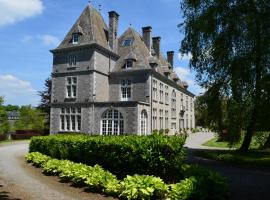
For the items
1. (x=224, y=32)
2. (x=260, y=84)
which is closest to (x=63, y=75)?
(x=224, y=32)

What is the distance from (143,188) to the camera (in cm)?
937

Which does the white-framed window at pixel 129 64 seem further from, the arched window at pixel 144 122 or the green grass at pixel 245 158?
the green grass at pixel 245 158

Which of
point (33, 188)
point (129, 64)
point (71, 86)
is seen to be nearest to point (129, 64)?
point (129, 64)

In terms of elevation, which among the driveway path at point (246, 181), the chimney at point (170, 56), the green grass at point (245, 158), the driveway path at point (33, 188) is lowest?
the driveway path at point (246, 181)

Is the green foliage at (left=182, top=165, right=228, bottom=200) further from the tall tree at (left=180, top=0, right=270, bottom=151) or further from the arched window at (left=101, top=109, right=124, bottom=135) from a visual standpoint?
the arched window at (left=101, top=109, right=124, bottom=135)

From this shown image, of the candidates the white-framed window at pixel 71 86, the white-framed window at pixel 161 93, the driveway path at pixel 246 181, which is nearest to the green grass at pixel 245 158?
the driveway path at pixel 246 181

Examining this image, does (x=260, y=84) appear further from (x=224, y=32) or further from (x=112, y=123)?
(x=112, y=123)

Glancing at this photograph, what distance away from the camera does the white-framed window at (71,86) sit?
1500 inches

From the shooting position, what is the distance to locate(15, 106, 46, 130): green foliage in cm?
4822

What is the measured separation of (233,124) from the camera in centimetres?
1905

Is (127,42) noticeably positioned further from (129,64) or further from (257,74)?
(257,74)

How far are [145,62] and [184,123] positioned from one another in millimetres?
22163

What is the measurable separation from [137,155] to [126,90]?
2719 centimetres

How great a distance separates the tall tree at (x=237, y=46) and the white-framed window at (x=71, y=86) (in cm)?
2100
